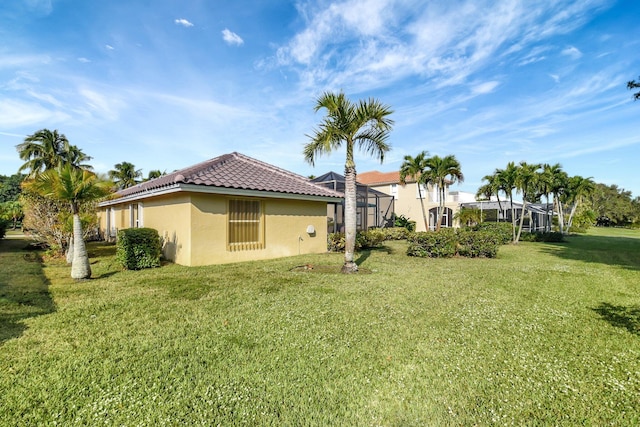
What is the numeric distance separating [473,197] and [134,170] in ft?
160

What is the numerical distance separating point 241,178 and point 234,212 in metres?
1.47

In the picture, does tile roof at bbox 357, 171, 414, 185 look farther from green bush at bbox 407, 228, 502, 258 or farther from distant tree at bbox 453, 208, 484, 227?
green bush at bbox 407, 228, 502, 258

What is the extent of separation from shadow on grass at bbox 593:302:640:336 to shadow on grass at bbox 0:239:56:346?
1018cm

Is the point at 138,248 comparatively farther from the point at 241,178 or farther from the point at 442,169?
the point at 442,169

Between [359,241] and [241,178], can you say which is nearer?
[241,178]

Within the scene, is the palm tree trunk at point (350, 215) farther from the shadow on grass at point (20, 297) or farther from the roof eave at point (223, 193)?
the shadow on grass at point (20, 297)

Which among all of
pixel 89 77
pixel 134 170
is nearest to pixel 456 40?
pixel 89 77

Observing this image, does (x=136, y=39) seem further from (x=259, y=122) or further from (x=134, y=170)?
(x=134, y=170)

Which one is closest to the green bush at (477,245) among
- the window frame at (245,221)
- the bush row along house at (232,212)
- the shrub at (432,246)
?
the shrub at (432,246)

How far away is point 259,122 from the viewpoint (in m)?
18.2

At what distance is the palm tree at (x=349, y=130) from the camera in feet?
32.1

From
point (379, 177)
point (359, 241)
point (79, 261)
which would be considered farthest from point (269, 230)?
point (379, 177)

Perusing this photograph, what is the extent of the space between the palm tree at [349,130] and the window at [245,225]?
376 cm

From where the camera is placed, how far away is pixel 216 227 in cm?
1103
